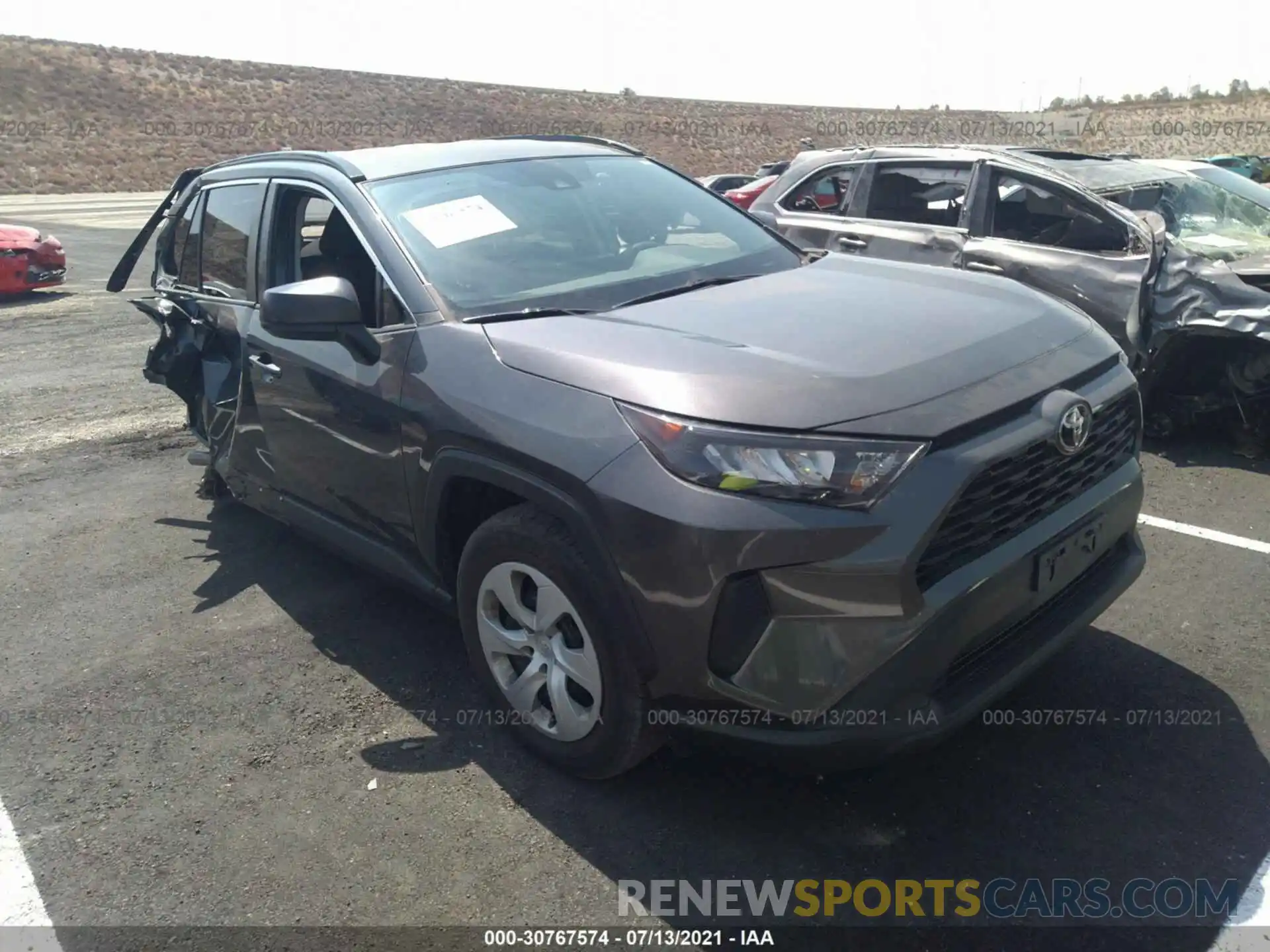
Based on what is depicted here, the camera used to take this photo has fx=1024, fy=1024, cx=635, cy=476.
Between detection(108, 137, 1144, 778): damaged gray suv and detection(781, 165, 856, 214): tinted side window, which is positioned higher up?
detection(781, 165, 856, 214): tinted side window

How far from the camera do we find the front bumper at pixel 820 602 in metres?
2.38

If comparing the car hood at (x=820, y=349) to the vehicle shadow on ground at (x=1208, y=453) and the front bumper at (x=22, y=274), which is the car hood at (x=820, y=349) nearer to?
the vehicle shadow on ground at (x=1208, y=453)

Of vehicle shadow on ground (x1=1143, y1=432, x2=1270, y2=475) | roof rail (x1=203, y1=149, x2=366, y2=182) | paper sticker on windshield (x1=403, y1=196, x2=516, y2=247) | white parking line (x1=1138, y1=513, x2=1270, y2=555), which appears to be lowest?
white parking line (x1=1138, y1=513, x2=1270, y2=555)

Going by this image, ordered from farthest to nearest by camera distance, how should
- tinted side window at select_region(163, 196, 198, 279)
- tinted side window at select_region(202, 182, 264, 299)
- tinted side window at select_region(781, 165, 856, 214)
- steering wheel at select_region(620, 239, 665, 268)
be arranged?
tinted side window at select_region(781, 165, 856, 214) < tinted side window at select_region(163, 196, 198, 279) < tinted side window at select_region(202, 182, 264, 299) < steering wheel at select_region(620, 239, 665, 268)

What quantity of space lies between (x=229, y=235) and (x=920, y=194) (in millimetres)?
4408

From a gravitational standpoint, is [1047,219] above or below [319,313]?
above

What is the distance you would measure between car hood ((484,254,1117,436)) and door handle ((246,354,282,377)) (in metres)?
1.24

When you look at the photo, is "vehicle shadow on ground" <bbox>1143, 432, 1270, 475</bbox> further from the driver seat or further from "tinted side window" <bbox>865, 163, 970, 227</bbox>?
the driver seat

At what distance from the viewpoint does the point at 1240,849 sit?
268cm

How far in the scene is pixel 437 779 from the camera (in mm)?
3162

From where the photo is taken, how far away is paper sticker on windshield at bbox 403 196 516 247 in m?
3.51

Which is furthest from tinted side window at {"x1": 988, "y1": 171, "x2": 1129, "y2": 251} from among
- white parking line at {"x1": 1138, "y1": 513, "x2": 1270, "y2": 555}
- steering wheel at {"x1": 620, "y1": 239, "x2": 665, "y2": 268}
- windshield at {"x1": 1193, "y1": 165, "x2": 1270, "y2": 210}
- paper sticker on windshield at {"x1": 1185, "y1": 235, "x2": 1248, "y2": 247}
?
steering wheel at {"x1": 620, "y1": 239, "x2": 665, "y2": 268}

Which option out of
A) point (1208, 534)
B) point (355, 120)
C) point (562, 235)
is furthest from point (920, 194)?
point (355, 120)

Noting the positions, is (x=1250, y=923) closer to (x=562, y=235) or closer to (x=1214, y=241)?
(x=562, y=235)
